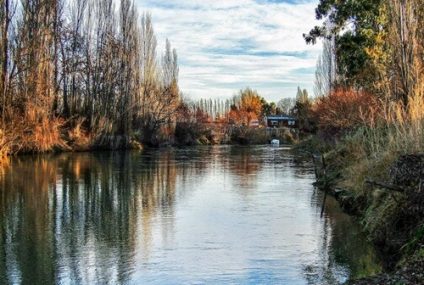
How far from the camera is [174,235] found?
869 cm

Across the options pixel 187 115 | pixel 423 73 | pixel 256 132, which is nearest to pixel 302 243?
pixel 423 73

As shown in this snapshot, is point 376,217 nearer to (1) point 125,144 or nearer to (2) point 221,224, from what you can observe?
(2) point 221,224

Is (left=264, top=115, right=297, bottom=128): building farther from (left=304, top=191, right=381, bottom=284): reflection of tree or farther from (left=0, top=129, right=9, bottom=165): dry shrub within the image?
(left=304, top=191, right=381, bottom=284): reflection of tree

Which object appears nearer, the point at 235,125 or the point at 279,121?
the point at 235,125

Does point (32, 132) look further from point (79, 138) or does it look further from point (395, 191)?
point (395, 191)

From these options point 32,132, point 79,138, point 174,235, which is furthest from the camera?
point 79,138

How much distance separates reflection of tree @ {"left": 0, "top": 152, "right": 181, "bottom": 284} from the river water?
0.06ft

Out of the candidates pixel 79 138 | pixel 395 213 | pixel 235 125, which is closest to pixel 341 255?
pixel 395 213

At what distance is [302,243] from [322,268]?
4.66ft

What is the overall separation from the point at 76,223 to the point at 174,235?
2.03 m

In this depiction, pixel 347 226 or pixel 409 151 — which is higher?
pixel 409 151

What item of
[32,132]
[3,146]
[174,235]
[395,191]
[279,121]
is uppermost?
[279,121]

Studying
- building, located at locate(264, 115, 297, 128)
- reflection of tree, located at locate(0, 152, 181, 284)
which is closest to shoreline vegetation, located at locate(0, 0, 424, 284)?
reflection of tree, located at locate(0, 152, 181, 284)

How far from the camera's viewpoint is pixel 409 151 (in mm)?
9016
